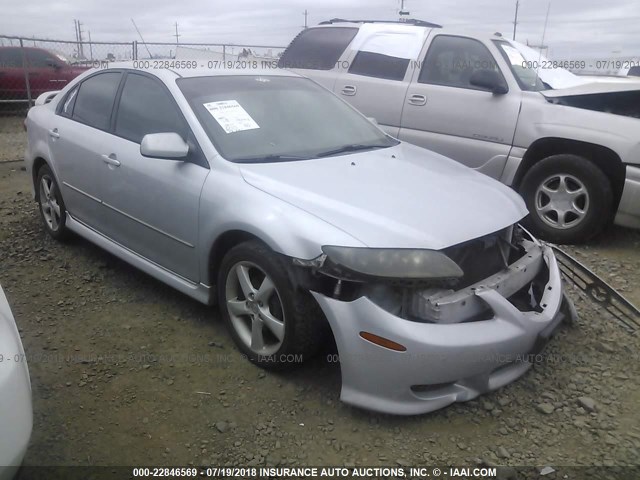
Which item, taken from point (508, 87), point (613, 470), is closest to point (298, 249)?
point (613, 470)

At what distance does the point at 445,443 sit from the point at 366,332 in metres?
0.61

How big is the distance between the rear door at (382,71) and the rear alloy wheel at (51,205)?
2.97 metres

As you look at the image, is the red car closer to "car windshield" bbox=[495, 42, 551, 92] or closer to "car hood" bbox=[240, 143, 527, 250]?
"car windshield" bbox=[495, 42, 551, 92]

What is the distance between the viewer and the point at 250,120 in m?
3.46

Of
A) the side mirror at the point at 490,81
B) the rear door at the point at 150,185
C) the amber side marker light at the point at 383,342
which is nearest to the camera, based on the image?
the amber side marker light at the point at 383,342

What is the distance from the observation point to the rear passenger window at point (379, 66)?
5.79 metres

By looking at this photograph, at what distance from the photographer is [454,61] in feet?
18.4

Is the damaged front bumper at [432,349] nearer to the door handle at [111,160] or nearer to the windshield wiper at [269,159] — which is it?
the windshield wiper at [269,159]

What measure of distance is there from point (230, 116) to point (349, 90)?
2.84m

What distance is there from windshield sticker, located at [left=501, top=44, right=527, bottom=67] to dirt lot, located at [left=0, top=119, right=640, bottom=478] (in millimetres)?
2708

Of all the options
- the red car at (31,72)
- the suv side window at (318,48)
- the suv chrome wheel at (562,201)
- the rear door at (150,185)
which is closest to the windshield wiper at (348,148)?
the rear door at (150,185)

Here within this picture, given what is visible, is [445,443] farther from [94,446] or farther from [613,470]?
[94,446]

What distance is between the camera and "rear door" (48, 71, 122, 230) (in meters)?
4.00

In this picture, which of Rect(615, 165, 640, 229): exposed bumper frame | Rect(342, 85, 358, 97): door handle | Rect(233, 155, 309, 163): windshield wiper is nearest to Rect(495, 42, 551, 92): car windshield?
Rect(615, 165, 640, 229): exposed bumper frame
